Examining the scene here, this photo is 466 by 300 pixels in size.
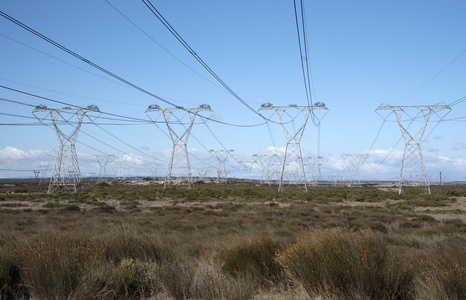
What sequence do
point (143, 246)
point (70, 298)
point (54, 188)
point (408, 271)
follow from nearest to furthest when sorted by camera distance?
point (70, 298)
point (408, 271)
point (143, 246)
point (54, 188)

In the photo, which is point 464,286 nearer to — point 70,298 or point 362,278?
point 362,278

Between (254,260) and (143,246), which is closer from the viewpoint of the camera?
(254,260)

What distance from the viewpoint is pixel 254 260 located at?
29.7 feet

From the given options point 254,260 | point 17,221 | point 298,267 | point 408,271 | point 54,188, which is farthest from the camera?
point 54,188

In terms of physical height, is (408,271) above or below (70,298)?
above

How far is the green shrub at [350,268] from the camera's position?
21.8 feet

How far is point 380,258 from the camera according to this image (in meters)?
6.95

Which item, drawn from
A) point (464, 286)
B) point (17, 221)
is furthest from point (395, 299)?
point (17, 221)

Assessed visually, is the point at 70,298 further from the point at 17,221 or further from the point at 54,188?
the point at 54,188

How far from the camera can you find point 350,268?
6852mm

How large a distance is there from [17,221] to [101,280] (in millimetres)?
16173

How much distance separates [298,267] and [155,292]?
9.36 ft

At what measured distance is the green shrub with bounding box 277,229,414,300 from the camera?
262 inches

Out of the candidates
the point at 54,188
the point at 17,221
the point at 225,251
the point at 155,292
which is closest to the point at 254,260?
the point at 225,251
